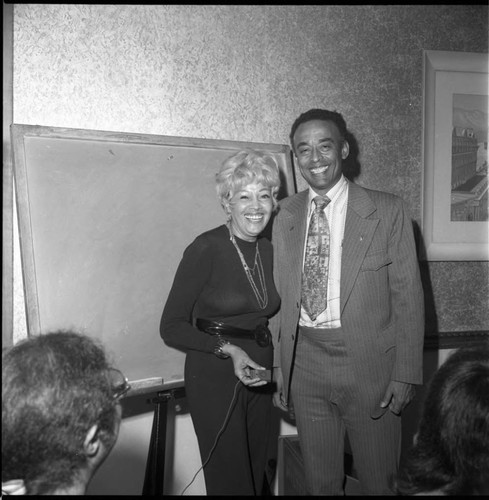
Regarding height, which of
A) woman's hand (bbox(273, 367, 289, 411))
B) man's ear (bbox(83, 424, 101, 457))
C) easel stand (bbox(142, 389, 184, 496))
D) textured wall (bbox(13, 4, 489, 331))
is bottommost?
easel stand (bbox(142, 389, 184, 496))

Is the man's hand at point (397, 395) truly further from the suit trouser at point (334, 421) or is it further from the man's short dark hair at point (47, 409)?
the man's short dark hair at point (47, 409)

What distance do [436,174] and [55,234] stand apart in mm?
1948

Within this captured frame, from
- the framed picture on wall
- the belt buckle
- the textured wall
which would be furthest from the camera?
the framed picture on wall

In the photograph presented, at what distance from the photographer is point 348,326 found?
64.2 inches

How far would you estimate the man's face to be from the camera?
1.72m

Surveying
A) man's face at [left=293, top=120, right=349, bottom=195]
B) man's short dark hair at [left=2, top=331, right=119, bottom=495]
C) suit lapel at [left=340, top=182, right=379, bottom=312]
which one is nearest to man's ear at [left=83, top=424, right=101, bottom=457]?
man's short dark hair at [left=2, top=331, right=119, bottom=495]

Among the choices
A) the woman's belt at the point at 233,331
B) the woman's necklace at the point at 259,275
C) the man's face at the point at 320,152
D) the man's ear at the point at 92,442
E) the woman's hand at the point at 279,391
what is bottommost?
the woman's hand at the point at 279,391

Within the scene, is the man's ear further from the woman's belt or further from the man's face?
the man's face

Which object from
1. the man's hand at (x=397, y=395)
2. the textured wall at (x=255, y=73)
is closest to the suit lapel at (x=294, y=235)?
the man's hand at (x=397, y=395)

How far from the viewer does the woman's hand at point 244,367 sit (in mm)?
1608

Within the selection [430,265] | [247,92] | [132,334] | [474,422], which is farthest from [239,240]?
[430,265]

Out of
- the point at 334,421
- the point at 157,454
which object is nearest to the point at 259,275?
the point at 334,421

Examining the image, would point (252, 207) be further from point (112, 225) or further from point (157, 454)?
point (157, 454)

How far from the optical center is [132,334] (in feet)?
6.09
